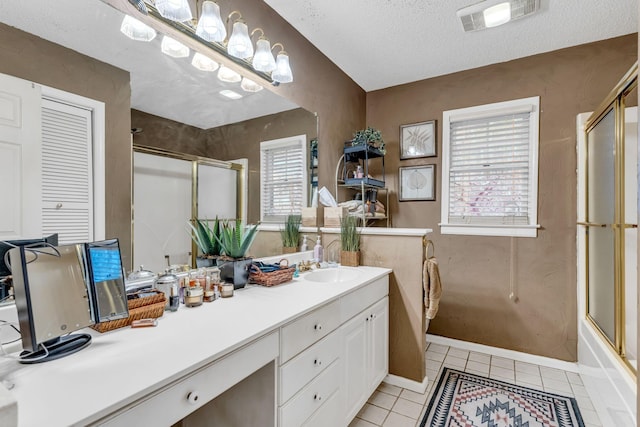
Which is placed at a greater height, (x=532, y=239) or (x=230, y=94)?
(x=230, y=94)

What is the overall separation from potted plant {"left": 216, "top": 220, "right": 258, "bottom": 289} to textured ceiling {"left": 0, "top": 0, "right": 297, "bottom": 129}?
575mm

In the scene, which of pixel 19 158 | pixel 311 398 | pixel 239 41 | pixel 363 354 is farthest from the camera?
pixel 363 354

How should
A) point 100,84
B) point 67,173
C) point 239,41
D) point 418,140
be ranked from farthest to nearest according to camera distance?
1. point 418,140
2. point 239,41
3. point 100,84
4. point 67,173

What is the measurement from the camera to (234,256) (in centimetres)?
159

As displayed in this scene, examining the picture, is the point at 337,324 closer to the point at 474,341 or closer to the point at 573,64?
the point at 474,341

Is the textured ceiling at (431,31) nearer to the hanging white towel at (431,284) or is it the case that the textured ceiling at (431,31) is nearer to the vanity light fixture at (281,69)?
the vanity light fixture at (281,69)

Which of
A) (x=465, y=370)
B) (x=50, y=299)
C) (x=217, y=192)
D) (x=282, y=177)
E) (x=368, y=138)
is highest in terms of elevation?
(x=368, y=138)

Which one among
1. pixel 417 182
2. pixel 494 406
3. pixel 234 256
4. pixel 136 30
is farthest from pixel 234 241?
pixel 417 182

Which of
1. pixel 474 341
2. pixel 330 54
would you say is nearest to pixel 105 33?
pixel 330 54

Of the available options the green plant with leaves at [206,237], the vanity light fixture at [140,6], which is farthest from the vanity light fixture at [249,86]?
the green plant with leaves at [206,237]

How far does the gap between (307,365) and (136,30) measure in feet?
5.09

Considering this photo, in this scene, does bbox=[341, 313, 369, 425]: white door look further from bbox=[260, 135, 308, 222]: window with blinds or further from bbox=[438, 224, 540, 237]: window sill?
bbox=[438, 224, 540, 237]: window sill

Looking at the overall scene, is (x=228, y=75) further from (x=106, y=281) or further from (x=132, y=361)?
(x=132, y=361)

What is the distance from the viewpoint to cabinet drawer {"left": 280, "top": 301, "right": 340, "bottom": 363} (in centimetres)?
Answer: 115
